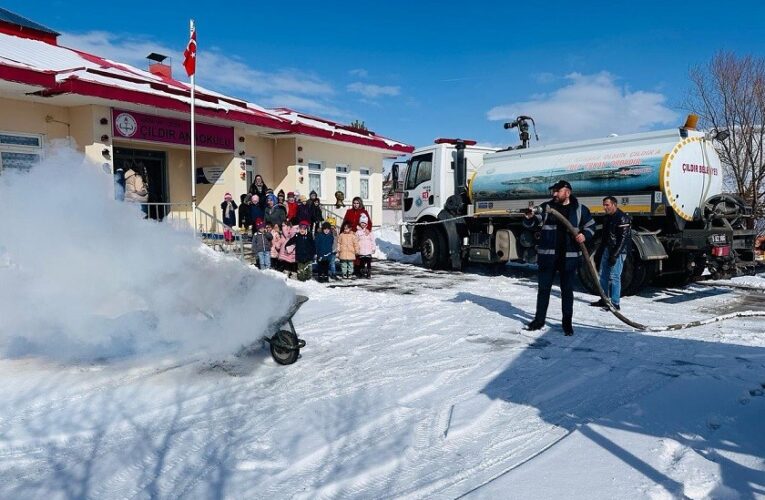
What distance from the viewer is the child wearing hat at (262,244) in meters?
11.2

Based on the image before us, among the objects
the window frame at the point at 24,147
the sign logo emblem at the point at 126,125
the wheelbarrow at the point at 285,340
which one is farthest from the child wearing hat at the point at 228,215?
the wheelbarrow at the point at 285,340

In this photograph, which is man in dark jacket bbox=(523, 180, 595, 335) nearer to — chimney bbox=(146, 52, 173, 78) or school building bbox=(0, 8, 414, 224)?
school building bbox=(0, 8, 414, 224)

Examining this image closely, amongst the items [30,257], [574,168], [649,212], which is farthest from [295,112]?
[30,257]

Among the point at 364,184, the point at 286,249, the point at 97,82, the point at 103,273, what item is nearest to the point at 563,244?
the point at 103,273

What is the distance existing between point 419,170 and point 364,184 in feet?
22.4

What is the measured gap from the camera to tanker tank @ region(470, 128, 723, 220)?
9500 millimetres

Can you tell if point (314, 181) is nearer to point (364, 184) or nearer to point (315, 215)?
point (364, 184)

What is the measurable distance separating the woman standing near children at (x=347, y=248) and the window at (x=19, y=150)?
655 centimetres

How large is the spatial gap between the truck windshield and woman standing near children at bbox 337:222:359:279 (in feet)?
11.2

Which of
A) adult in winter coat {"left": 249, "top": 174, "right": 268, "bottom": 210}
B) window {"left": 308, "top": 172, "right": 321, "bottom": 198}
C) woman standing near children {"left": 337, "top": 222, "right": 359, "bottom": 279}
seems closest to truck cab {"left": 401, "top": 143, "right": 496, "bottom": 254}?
woman standing near children {"left": 337, "top": 222, "right": 359, "bottom": 279}

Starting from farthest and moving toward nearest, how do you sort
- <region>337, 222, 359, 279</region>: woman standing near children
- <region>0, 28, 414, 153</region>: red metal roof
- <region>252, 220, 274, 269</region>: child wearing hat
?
<region>337, 222, 359, 279</region>: woman standing near children, <region>252, 220, 274, 269</region>: child wearing hat, <region>0, 28, 414, 153</region>: red metal roof

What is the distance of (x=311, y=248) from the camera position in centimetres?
1110

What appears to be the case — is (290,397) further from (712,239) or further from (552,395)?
(712,239)

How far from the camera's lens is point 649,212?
31.5ft
